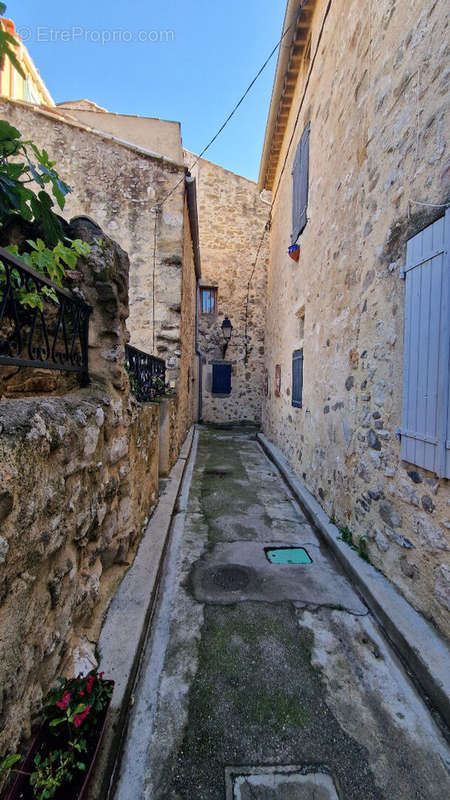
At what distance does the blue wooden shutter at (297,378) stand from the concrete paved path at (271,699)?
3004 millimetres

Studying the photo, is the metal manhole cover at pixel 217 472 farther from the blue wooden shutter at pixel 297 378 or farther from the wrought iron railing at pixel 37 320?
the wrought iron railing at pixel 37 320

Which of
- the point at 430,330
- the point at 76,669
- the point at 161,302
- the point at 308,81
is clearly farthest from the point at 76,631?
the point at 308,81

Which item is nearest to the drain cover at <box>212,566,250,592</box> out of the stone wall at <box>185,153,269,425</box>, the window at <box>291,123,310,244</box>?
the window at <box>291,123,310,244</box>

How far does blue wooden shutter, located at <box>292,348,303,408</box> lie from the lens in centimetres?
549

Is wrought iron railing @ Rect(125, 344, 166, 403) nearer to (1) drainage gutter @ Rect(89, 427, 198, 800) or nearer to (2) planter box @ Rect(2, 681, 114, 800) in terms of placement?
(1) drainage gutter @ Rect(89, 427, 198, 800)

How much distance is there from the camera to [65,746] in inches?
48.8

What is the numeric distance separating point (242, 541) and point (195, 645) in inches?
54.8

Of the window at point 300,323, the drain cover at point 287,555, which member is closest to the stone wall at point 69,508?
the drain cover at point 287,555

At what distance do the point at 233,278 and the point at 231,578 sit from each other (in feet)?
33.9

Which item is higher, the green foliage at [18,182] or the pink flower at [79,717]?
the green foliage at [18,182]

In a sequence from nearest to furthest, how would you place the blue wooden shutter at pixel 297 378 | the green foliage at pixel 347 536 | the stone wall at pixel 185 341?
the green foliage at pixel 347 536, the blue wooden shutter at pixel 297 378, the stone wall at pixel 185 341

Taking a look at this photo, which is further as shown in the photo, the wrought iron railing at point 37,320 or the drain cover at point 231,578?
the drain cover at point 231,578

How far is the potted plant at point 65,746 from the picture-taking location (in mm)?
1110

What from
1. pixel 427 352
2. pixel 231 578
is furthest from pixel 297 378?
pixel 231 578
